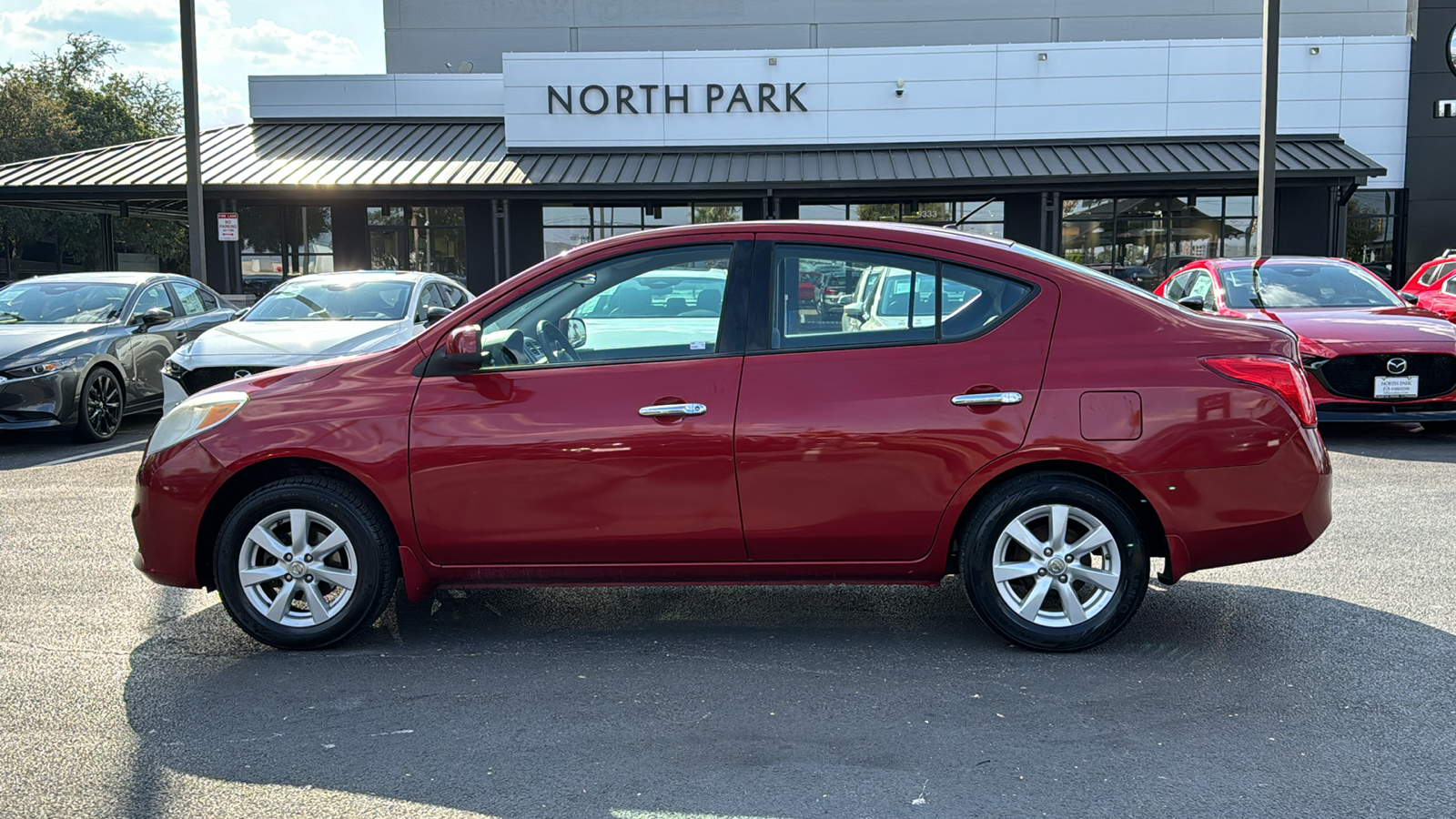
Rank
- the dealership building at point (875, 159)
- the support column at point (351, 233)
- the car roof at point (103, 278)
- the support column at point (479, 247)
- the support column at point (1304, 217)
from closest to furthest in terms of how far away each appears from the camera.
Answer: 1. the car roof at point (103, 278)
2. the dealership building at point (875, 159)
3. the support column at point (1304, 217)
4. the support column at point (479, 247)
5. the support column at point (351, 233)

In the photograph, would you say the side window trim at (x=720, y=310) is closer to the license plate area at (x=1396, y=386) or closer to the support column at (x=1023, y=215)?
the license plate area at (x=1396, y=386)

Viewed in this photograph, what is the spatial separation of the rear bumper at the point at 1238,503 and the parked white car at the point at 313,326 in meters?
6.16

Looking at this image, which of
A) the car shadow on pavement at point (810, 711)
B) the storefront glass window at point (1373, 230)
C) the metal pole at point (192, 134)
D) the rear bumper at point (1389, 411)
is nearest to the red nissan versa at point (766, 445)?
the car shadow on pavement at point (810, 711)

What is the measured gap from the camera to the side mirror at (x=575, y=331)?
15.1ft

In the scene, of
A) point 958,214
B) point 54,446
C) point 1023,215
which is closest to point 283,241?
point 958,214

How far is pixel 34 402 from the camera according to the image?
1020 centimetres

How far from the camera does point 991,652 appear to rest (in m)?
4.56

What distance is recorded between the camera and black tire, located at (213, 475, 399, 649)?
179 inches

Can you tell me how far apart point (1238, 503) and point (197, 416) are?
164 inches

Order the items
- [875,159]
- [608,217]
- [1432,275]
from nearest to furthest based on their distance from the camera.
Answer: [1432,275] → [875,159] → [608,217]

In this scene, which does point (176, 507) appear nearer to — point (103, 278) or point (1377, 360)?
point (103, 278)

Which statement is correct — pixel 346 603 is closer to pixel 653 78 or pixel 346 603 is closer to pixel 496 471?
pixel 496 471

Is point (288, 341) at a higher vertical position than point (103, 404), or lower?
higher

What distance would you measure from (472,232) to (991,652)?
21140 millimetres
